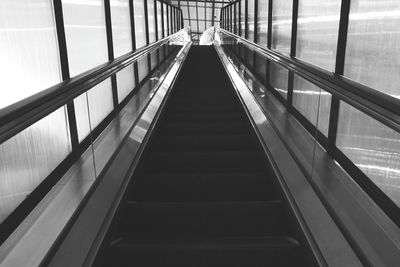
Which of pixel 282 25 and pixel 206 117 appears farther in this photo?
pixel 282 25

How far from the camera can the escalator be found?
2.05 metres

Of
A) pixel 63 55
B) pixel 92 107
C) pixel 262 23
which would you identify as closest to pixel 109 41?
pixel 92 107

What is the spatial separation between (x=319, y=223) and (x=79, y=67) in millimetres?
2600

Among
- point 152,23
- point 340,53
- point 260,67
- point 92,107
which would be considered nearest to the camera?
point 340,53

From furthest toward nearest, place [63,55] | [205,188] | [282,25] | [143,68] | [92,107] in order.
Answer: [143,68]
[282,25]
[92,107]
[63,55]
[205,188]

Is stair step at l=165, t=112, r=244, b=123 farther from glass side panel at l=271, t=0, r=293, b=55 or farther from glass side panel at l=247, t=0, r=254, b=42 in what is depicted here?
glass side panel at l=247, t=0, r=254, b=42

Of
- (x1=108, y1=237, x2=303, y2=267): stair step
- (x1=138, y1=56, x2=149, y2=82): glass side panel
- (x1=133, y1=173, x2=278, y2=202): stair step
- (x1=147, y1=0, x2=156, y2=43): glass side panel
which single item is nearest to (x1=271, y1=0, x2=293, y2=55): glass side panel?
(x1=138, y1=56, x2=149, y2=82): glass side panel

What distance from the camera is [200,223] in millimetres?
2395

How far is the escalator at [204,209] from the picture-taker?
6.72 feet

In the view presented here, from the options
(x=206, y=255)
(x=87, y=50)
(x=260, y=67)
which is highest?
(x=87, y=50)

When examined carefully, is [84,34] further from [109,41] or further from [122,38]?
[122,38]

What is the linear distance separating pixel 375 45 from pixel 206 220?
156cm

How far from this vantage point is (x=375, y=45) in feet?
8.15

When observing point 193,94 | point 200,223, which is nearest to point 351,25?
point 200,223
